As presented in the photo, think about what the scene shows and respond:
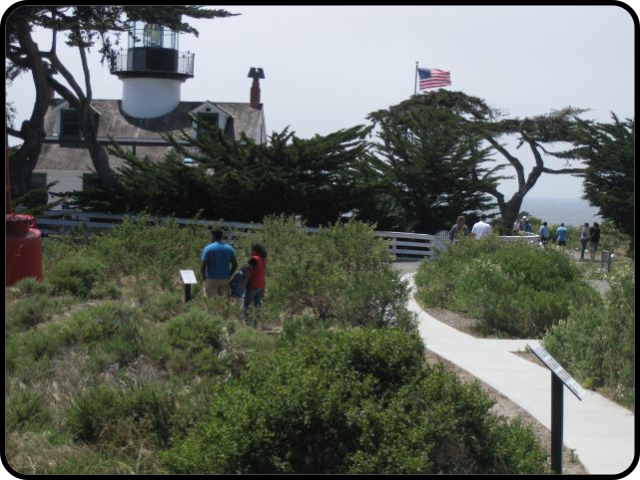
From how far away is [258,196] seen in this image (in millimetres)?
29047

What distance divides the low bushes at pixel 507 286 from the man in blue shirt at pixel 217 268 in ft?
12.8

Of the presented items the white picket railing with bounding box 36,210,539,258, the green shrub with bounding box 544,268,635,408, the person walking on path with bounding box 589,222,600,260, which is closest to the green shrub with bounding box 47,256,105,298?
the green shrub with bounding box 544,268,635,408

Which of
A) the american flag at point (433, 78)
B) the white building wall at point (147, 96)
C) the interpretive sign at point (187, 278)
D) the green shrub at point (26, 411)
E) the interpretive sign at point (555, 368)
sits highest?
the american flag at point (433, 78)

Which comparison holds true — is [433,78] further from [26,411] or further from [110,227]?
[26,411]

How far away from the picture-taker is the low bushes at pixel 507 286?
1396 cm

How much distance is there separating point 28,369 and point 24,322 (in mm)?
2749

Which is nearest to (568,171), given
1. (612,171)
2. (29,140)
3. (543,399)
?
(612,171)

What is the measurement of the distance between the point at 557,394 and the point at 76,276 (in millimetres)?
9987

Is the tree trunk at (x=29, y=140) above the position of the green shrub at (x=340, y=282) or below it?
above

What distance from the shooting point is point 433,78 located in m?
46.0

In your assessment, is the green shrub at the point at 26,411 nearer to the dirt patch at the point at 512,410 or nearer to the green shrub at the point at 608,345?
the dirt patch at the point at 512,410

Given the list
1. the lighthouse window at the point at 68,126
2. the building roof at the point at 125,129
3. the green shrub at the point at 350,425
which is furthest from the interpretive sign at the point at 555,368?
the lighthouse window at the point at 68,126

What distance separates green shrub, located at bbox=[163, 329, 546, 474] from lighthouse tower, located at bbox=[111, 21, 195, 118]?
36.4 meters

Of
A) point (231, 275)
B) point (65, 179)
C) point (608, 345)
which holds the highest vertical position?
point (65, 179)
